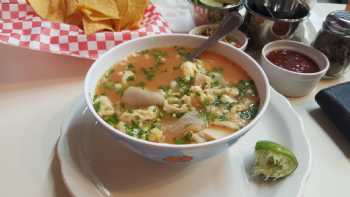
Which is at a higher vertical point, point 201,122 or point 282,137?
point 201,122

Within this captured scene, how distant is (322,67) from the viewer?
1.74 m

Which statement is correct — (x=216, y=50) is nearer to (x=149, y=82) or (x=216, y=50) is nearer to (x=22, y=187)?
(x=149, y=82)

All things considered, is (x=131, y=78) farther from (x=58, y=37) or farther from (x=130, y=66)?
(x=58, y=37)

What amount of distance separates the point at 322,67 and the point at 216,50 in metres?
0.63

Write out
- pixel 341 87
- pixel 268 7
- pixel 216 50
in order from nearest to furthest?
pixel 216 50
pixel 341 87
pixel 268 7

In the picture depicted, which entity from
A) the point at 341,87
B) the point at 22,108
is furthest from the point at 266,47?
the point at 22,108

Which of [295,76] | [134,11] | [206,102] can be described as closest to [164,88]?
[206,102]

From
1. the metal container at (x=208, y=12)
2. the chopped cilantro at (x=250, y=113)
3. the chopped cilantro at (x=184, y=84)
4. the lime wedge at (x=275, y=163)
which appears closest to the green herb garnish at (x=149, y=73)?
the chopped cilantro at (x=184, y=84)

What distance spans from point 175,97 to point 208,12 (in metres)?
0.92

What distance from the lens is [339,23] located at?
1708 millimetres

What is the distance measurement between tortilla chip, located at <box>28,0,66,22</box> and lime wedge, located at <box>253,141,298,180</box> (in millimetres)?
1392

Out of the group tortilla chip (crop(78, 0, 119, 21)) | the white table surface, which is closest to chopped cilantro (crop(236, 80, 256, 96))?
the white table surface

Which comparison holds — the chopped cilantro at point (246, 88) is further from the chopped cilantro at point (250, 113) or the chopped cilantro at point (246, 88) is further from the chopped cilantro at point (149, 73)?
the chopped cilantro at point (149, 73)

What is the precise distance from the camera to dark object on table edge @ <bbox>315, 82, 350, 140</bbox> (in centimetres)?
148
